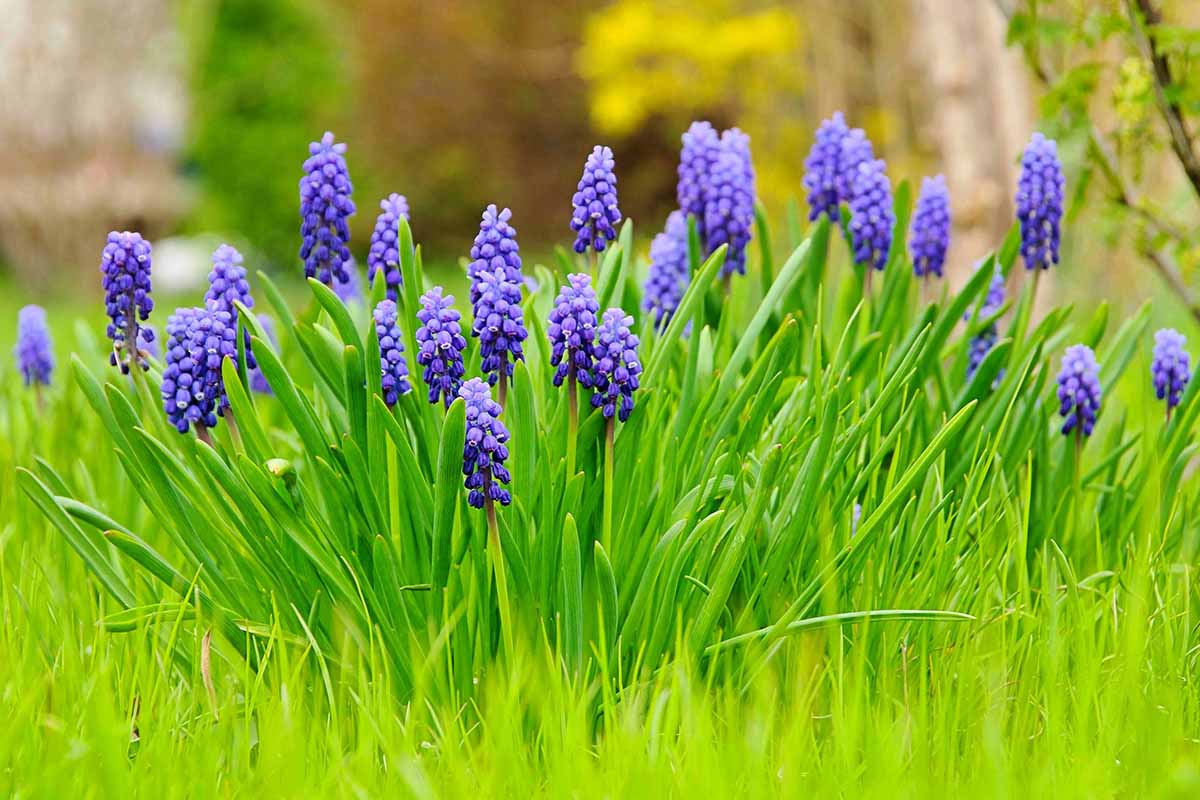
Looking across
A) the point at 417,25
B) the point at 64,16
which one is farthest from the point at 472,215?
the point at 64,16

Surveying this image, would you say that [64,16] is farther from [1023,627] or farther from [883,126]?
[1023,627]

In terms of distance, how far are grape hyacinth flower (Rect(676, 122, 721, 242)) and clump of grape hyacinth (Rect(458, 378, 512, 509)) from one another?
1.02m

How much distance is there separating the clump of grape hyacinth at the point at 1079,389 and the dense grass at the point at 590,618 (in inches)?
3.5

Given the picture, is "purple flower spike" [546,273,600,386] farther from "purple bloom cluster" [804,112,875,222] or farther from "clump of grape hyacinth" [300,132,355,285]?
"purple bloom cluster" [804,112,875,222]

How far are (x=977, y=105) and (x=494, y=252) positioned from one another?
14.4 feet

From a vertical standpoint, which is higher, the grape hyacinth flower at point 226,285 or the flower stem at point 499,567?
the grape hyacinth flower at point 226,285

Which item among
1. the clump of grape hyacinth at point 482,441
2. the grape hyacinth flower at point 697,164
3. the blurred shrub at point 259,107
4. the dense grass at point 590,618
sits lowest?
the dense grass at point 590,618

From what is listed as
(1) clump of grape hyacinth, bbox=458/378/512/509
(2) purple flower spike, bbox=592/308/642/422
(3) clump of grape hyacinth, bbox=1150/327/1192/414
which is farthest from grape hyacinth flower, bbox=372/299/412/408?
(3) clump of grape hyacinth, bbox=1150/327/1192/414

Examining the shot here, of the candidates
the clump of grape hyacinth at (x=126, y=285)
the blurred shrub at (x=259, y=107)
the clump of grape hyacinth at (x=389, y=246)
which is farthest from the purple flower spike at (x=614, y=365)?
the blurred shrub at (x=259, y=107)

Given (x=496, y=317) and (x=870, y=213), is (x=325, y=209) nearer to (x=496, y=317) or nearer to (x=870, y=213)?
(x=496, y=317)

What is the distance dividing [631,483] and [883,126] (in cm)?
1204

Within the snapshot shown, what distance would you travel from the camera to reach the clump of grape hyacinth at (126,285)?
2.21 meters

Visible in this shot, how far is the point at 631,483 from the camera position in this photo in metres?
2.21

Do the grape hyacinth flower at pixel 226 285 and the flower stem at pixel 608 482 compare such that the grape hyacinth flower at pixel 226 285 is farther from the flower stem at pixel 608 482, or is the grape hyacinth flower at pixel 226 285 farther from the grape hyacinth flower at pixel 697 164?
the grape hyacinth flower at pixel 697 164
